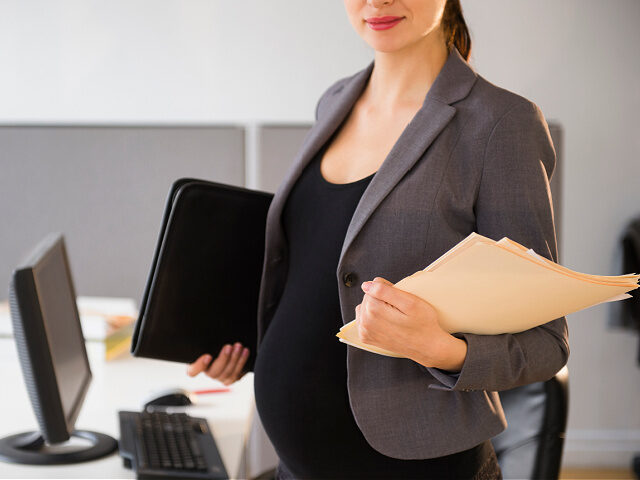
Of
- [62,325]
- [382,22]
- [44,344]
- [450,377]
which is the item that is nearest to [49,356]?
[44,344]

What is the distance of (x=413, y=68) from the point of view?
43.6 inches

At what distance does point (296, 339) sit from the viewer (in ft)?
3.45

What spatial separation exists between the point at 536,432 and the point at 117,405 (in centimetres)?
87

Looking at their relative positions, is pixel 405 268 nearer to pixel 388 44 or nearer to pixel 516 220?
pixel 516 220

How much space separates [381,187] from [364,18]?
0.85 feet

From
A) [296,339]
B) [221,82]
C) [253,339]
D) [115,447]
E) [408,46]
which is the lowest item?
[115,447]

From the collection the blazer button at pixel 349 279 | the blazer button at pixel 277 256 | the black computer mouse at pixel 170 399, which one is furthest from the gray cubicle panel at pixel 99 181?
the blazer button at pixel 349 279

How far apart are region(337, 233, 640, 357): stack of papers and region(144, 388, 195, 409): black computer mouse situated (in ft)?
2.53

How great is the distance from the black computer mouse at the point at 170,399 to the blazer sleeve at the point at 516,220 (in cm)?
78

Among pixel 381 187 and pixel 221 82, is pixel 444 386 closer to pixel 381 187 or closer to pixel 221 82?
pixel 381 187

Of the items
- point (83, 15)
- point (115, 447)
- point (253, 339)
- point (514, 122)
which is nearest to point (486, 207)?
point (514, 122)

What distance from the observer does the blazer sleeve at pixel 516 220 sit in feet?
2.91

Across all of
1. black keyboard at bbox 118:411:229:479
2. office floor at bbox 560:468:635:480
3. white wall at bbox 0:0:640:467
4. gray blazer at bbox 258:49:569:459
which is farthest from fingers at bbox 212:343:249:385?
office floor at bbox 560:468:635:480

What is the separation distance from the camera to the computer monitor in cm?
104
